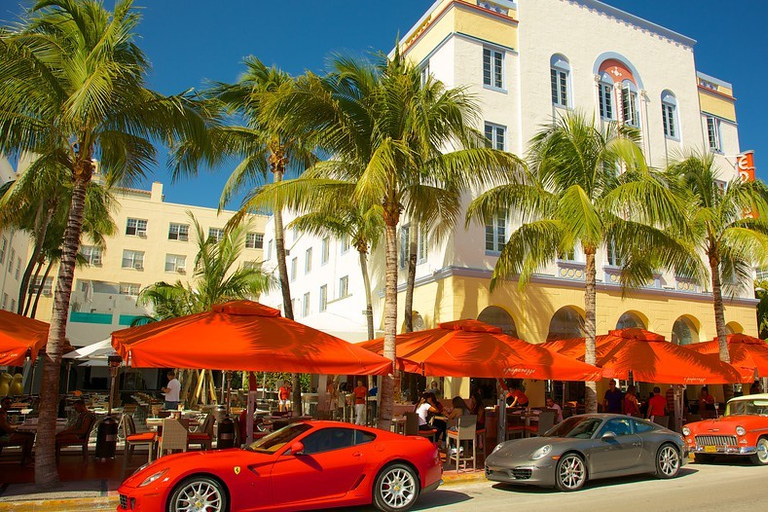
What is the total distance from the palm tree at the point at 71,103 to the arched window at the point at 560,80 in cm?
1792

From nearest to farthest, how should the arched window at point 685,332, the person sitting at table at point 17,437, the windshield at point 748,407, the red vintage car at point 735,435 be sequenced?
the person sitting at table at point 17,437 < the red vintage car at point 735,435 < the windshield at point 748,407 < the arched window at point 685,332

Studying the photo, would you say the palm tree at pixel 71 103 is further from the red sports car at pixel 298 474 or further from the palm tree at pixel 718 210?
the palm tree at pixel 718 210

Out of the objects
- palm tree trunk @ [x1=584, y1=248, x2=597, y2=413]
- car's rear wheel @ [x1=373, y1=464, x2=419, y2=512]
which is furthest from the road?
palm tree trunk @ [x1=584, y1=248, x2=597, y2=413]

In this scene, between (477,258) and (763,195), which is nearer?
(763,195)

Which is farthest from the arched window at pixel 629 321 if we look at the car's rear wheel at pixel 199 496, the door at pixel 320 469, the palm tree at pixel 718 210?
the car's rear wheel at pixel 199 496

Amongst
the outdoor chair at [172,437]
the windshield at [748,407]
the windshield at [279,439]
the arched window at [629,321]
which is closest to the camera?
the windshield at [279,439]

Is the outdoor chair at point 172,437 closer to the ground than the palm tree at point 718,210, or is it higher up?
closer to the ground

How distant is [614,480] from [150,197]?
49.9 metres

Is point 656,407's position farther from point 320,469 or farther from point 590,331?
point 320,469

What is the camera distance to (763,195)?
60.8 ft

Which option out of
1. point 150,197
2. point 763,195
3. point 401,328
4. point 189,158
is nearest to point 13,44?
point 189,158

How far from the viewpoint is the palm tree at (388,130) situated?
12672 mm

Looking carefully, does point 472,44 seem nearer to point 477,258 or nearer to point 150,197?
point 477,258

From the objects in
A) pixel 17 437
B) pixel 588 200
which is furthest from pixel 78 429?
pixel 588 200
